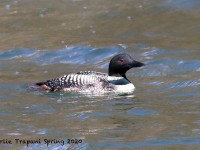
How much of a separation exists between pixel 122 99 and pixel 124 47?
450 cm

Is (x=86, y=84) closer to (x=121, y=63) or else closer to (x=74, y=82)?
(x=74, y=82)

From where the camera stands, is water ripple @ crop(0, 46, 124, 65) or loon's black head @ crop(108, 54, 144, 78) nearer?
loon's black head @ crop(108, 54, 144, 78)

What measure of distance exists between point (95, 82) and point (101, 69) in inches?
94.1

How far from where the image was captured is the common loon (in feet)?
47.5

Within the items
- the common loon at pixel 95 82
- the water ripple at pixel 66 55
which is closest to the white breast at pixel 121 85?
the common loon at pixel 95 82

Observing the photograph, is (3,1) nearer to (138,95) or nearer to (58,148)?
(138,95)

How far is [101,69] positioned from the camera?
668 inches

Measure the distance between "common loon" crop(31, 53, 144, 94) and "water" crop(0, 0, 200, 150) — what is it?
8.7 inches

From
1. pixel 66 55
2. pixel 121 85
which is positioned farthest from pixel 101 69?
pixel 121 85

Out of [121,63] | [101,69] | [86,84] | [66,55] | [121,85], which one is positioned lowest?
[101,69]

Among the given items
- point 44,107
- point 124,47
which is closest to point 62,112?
point 44,107

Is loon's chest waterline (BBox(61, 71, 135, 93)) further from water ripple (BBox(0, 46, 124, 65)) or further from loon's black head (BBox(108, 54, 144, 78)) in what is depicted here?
water ripple (BBox(0, 46, 124, 65))

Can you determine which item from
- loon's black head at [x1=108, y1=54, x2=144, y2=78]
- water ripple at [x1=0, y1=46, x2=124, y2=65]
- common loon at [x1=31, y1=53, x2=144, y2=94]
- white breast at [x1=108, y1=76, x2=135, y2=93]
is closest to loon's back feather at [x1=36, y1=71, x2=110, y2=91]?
common loon at [x1=31, y1=53, x2=144, y2=94]

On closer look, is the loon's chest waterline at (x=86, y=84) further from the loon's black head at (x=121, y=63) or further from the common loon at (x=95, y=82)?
the loon's black head at (x=121, y=63)
